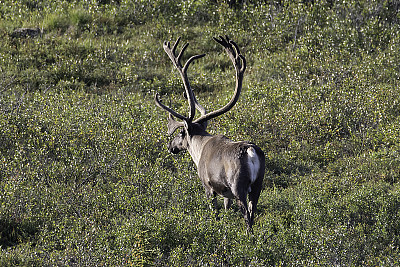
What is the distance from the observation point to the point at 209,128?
10.4 meters

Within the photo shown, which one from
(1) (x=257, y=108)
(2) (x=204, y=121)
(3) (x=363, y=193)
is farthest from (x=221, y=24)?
(3) (x=363, y=193)

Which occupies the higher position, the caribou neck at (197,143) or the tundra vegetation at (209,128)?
the caribou neck at (197,143)

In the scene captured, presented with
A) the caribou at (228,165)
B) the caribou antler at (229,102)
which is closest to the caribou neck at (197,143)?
the caribou at (228,165)

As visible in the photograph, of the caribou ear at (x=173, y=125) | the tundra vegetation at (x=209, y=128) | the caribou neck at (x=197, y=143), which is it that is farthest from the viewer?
the caribou ear at (x=173, y=125)

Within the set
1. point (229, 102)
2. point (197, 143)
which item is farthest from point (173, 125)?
point (229, 102)

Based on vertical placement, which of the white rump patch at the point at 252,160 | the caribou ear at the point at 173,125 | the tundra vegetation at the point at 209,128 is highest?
the white rump patch at the point at 252,160

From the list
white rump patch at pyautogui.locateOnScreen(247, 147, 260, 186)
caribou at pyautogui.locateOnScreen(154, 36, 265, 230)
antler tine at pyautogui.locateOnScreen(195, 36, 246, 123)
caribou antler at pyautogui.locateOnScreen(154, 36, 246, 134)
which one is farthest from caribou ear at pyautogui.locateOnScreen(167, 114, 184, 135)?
white rump patch at pyautogui.locateOnScreen(247, 147, 260, 186)

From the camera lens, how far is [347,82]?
1213 cm

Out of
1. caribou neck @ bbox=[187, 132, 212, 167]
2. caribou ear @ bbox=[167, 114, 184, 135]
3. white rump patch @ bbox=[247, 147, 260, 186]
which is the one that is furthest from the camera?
caribou ear @ bbox=[167, 114, 184, 135]

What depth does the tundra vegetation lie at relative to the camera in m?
6.68

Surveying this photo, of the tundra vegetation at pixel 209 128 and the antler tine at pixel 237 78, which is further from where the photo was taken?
the antler tine at pixel 237 78

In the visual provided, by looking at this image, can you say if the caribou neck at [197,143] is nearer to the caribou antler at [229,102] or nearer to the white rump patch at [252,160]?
the caribou antler at [229,102]

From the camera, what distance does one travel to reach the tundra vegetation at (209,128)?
6680 mm

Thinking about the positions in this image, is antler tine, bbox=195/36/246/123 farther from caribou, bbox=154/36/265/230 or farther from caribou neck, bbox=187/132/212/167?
caribou neck, bbox=187/132/212/167
